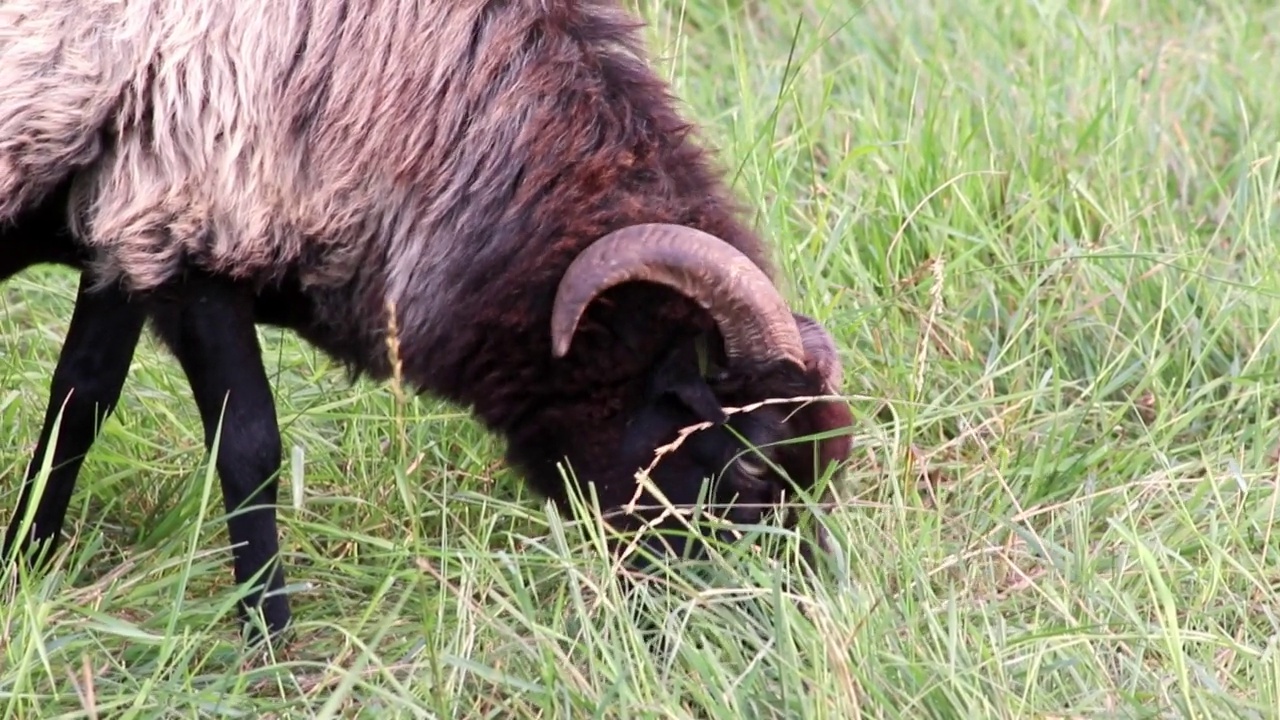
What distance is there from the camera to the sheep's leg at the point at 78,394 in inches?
186

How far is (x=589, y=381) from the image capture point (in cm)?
432

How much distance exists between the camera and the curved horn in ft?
13.4

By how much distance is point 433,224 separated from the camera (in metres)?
4.30

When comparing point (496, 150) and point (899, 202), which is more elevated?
point (496, 150)

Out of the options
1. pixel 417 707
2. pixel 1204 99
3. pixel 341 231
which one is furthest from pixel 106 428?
pixel 1204 99

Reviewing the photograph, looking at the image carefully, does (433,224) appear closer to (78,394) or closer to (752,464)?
(752,464)

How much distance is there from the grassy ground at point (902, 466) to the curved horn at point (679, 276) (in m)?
0.36

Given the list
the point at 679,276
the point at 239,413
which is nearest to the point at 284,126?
the point at 239,413

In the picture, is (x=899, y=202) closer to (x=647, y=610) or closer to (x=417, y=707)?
(x=647, y=610)

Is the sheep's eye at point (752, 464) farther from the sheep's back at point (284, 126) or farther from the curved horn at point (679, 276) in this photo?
the sheep's back at point (284, 126)

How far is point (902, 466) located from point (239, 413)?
181 centimetres

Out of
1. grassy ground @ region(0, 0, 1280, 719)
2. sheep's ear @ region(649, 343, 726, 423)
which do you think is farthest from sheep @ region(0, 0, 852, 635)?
grassy ground @ region(0, 0, 1280, 719)

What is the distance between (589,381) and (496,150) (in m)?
0.61

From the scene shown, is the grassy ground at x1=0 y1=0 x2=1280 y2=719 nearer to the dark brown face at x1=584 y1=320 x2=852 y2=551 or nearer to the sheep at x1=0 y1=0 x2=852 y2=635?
the dark brown face at x1=584 y1=320 x2=852 y2=551
